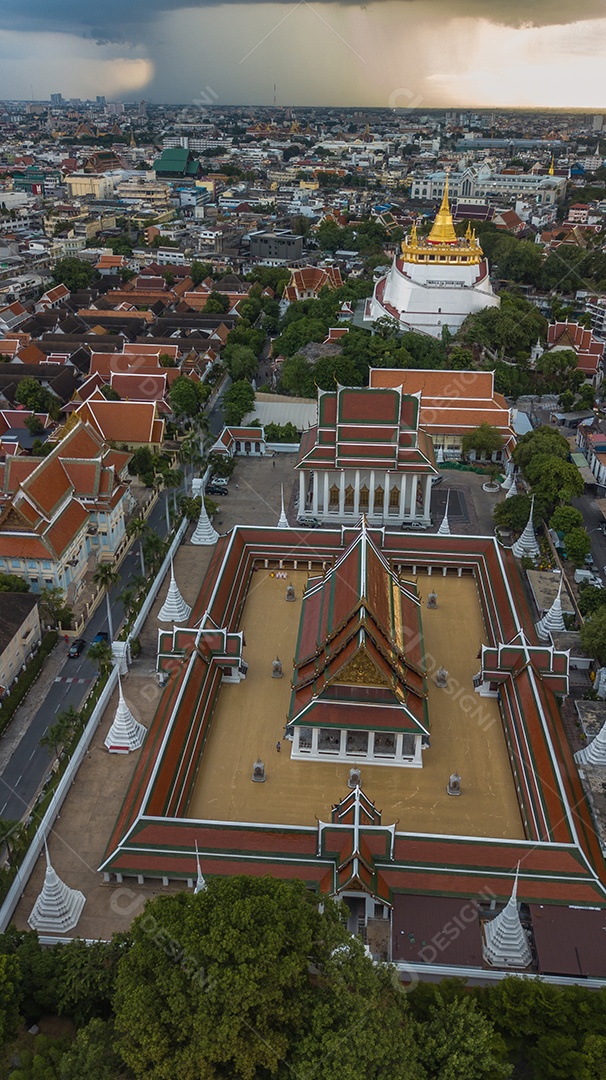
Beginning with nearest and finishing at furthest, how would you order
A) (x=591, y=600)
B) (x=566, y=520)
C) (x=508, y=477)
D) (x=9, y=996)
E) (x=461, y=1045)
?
(x=461, y=1045), (x=9, y=996), (x=591, y=600), (x=566, y=520), (x=508, y=477)

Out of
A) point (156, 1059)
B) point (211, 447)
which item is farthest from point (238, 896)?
point (211, 447)

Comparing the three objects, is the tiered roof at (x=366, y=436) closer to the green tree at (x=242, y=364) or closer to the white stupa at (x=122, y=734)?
the green tree at (x=242, y=364)

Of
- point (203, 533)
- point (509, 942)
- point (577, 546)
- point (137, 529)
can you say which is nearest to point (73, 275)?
point (203, 533)

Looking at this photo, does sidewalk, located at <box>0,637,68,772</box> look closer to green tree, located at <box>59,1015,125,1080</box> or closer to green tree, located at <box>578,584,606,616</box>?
green tree, located at <box>59,1015,125,1080</box>

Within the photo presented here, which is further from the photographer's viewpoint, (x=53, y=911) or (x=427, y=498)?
(x=427, y=498)

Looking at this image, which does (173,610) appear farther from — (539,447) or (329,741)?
(539,447)

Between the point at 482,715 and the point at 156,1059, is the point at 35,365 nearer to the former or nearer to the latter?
the point at 482,715
